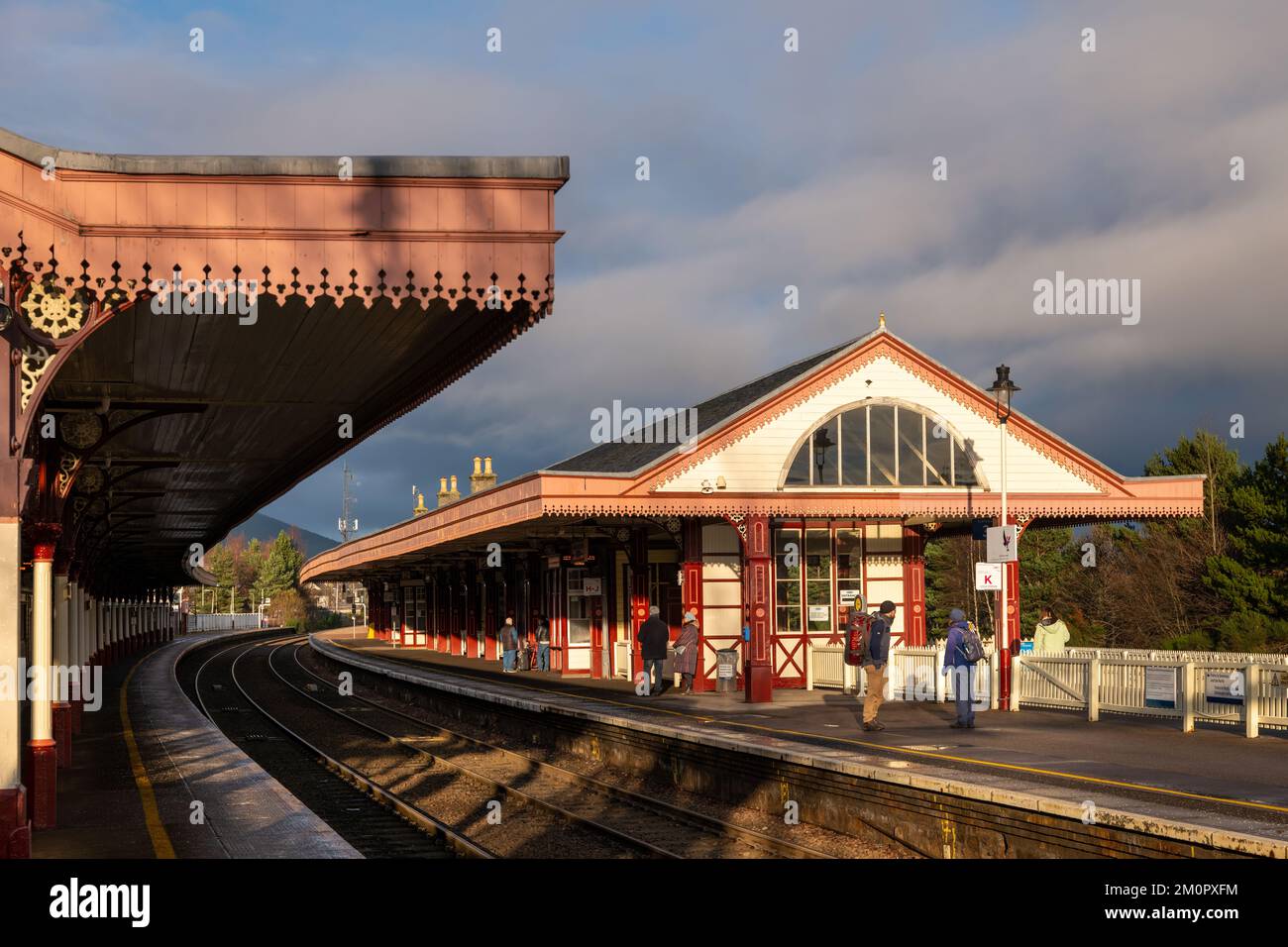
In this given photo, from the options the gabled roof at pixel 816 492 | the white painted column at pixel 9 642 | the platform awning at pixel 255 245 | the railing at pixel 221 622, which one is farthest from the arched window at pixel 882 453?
the railing at pixel 221 622

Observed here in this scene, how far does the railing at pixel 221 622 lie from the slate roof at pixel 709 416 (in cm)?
9704

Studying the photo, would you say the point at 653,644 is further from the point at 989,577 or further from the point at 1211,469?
the point at 1211,469

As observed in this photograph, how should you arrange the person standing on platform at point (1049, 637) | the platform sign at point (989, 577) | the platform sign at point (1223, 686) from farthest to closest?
1. the person standing on platform at point (1049, 637)
2. the platform sign at point (989, 577)
3. the platform sign at point (1223, 686)

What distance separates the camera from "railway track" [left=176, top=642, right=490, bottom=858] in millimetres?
15617

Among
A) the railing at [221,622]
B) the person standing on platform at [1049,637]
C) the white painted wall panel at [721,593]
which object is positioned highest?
the white painted wall panel at [721,593]

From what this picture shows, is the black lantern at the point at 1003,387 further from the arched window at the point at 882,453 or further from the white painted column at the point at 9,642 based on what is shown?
the white painted column at the point at 9,642

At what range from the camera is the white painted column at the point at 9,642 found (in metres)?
9.66

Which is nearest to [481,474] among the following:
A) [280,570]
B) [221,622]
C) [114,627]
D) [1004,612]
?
[114,627]

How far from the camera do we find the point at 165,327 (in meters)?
12.2

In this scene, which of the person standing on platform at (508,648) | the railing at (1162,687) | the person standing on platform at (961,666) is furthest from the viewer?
the person standing on platform at (508,648)

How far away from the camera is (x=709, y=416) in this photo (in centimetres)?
3070
